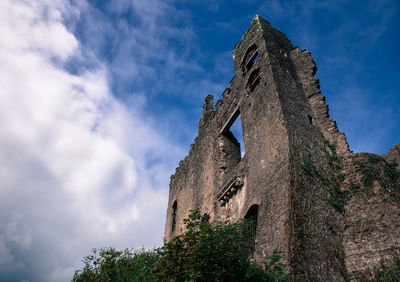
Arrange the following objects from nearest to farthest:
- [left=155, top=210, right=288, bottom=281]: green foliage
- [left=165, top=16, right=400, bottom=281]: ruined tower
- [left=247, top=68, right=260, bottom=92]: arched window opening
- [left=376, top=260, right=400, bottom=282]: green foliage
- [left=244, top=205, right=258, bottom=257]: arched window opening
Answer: [left=155, top=210, right=288, bottom=281]: green foliage < [left=376, top=260, right=400, bottom=282]: green foliage < [left=165, top=16, right=400, bottom=281]: ruined tower < [left=244, top=205, right=258, bottom=257]: arched window opening < [left=247, top=68, right=260, bottom=92]: arched window opening

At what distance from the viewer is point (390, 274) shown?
441cm

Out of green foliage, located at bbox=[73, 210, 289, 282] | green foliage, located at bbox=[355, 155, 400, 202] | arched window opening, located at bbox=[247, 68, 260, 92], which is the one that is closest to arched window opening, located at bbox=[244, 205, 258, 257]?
green foliage, located at bbox=[73, 210, 289, 282]

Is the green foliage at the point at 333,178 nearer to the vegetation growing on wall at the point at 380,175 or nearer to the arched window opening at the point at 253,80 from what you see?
the vegetation growing on wall at the point at 380,175

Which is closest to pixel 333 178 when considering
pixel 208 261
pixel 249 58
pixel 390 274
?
pixel 390 274

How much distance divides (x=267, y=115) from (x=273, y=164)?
1650mm

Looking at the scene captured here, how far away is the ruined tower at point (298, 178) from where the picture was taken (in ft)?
16.1

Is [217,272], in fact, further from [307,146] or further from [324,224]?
[307,146]

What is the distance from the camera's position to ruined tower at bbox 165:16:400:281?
4.89 meters

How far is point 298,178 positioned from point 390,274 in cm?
216

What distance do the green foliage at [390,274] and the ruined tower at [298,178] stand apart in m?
0.14

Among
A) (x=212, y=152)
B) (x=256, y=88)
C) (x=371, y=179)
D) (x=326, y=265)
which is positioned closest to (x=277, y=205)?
(x=326, y=265)

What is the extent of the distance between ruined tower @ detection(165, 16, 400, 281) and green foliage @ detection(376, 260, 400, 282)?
14 cm

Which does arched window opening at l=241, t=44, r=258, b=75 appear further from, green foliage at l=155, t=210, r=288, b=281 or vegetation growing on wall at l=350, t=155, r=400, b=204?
green foliage at l=155, t=210, r=288, b=281

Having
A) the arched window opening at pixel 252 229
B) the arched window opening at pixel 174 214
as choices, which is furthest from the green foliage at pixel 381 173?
the arched window opening at pixel 174 214
